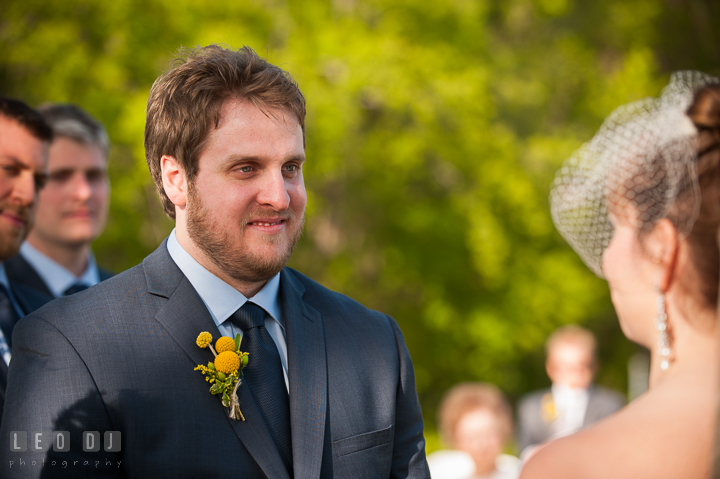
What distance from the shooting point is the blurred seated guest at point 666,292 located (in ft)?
5.84

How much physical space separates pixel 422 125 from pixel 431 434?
672 centimetres

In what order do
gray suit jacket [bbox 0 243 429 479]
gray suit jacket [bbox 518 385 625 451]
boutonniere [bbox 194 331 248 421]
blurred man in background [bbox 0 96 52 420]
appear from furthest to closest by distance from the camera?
gray suit jacket [bbox 518 385 625 451] < blurred man in background [bbox 0 96 52 420] < boutonniere [bbox 194 331 248 421] < gray suit jacket [bbox 0 243 429 479]

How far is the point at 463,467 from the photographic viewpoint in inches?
225

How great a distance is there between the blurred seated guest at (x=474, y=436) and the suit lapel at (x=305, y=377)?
3426 millimetres

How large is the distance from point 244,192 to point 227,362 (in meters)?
0.58

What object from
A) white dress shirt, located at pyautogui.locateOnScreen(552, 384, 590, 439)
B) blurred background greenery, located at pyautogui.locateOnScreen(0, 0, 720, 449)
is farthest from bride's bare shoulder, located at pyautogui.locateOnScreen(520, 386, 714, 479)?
blurred background greenery, located at pyautogui.locateOnScreen(0, 0, 720, 449)

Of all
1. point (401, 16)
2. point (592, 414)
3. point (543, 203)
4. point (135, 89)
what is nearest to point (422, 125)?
point (401, 16)

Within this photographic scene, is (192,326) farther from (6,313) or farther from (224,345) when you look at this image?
(6,313)

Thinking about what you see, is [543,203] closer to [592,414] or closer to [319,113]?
[319,113]

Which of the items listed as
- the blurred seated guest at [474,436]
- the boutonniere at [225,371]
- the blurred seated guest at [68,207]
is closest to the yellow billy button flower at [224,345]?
the boutonniere at [225,371]

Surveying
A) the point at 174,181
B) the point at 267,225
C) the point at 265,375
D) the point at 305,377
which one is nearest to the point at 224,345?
the point at 265,375

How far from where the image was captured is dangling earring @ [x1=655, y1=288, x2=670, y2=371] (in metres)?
1.89

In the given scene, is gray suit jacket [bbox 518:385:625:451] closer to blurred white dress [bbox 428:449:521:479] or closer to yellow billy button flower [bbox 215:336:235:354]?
blurred white dress [bbox 428:449:521:479]

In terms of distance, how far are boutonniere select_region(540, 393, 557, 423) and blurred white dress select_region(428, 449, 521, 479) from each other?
1068 millimetres
